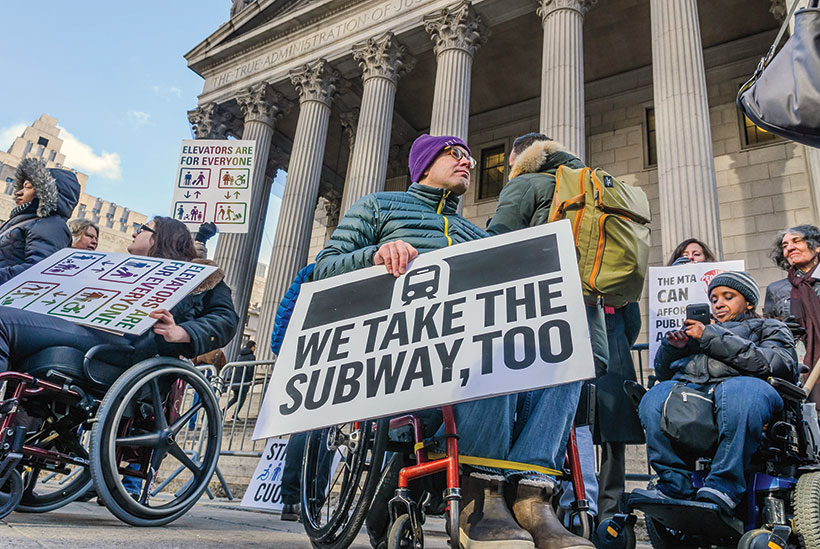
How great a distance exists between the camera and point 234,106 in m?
19.5

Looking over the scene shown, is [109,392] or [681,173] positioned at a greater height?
[681,173]

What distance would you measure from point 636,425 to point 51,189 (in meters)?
4.26

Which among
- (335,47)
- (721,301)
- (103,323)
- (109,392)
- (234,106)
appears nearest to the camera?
(109,392)

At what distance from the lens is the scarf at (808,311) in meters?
4.57

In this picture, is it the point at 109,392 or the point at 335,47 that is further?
the point at 335,47

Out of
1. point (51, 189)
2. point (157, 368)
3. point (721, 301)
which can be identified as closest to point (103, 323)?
point (157, 368)

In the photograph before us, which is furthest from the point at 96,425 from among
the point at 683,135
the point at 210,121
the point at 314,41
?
the point at 210,121

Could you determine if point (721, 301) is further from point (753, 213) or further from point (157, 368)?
point (753, 213)

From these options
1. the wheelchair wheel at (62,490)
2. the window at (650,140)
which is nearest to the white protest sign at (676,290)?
the wheelchair wheel at (62,490)

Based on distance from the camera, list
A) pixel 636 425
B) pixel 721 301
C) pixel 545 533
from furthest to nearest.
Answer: pixel 636 425, pixel 721 301, pixel 545 533

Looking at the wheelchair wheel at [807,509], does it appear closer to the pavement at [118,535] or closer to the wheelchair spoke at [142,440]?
the pavement at [118,535]

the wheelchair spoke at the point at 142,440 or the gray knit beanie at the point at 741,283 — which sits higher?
the gray knit beanie at the point at 741,283

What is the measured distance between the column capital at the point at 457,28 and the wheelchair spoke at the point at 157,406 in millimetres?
13103

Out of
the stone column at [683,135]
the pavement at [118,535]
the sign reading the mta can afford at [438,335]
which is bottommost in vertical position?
the pavement at [118,535]
